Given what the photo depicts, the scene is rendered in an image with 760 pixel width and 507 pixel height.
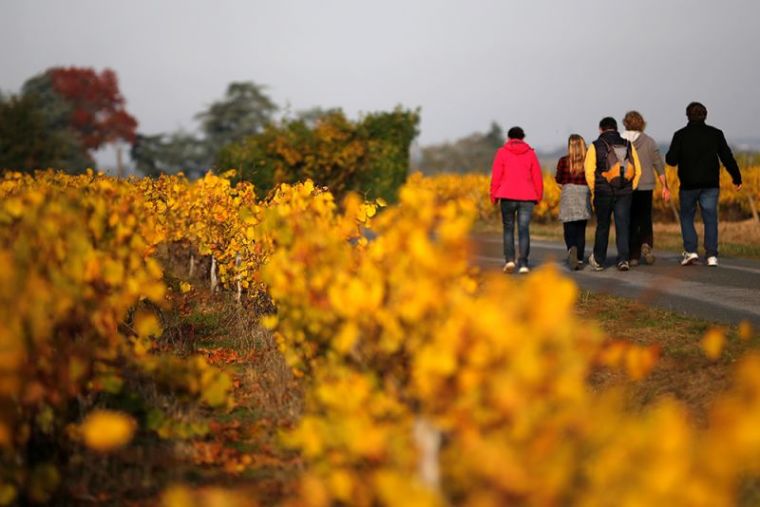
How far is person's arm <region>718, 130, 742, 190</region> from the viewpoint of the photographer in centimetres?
1145

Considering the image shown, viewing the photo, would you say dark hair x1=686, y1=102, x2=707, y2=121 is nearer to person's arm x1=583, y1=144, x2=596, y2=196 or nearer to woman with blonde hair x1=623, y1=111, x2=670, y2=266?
woman with blonde hair x1=623, y1=111, x2=670, y2=266

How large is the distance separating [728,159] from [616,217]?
1.54m

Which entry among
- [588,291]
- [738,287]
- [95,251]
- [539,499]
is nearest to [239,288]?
[588,291]

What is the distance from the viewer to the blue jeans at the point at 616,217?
1162 cm

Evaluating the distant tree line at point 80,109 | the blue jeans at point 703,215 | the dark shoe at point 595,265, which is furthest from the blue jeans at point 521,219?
the distant tree line at point 80,109

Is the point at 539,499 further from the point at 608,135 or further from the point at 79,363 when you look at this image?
the point at 608,135

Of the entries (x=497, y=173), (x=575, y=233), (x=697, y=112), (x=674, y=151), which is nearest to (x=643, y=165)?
(x=674, y=151)

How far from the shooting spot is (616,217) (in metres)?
11.8

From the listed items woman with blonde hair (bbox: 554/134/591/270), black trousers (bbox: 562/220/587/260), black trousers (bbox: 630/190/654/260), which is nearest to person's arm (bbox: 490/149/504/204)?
woman with blonde hair (bbox: 554/134/591/270)

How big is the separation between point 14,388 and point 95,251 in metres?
1.32

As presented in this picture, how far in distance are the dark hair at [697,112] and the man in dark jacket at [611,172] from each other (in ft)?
2.88

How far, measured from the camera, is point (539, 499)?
2.75 meters

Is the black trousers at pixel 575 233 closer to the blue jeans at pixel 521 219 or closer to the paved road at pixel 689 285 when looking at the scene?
the paved road at pixel 689 285

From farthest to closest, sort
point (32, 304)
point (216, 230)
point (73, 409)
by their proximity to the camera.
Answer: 1. point (216, 230)
2. point (73, 409)
3. point (32, 304)
